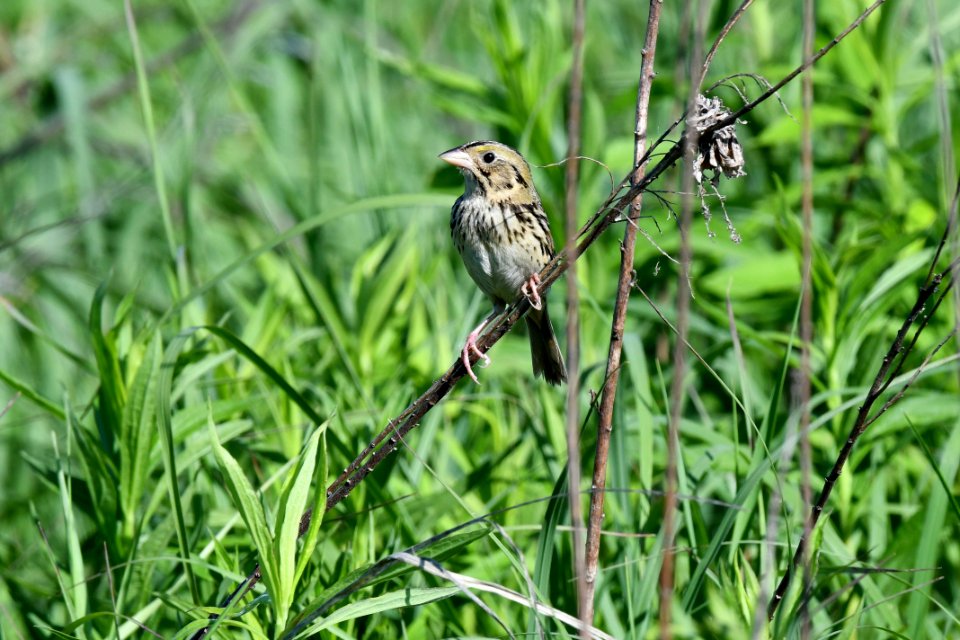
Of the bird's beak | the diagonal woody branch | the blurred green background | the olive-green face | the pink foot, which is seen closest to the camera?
the diagonal woody branch

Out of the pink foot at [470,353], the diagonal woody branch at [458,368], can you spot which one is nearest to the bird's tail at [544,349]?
the pink foot at [470,353]

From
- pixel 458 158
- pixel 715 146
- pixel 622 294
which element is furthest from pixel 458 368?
pixel 458 158

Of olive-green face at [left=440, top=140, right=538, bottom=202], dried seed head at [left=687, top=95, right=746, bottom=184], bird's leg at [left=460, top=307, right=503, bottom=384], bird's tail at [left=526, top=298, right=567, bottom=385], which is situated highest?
dried seed head at [left=687, top=95, right=746, bottom=184]

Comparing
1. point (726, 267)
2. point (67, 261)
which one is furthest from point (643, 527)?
point (67, 261)

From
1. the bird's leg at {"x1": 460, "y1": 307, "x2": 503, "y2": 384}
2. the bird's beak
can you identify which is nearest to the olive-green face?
the bird's beak

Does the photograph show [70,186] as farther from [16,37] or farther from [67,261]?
[16,37]

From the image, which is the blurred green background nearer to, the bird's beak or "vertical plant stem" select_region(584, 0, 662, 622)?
"vertical plant stem" select_region(584, 0, 662, 622)

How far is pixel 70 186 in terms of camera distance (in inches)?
226

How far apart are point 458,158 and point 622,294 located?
144 centimetres

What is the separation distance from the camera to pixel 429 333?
4035 millimetres

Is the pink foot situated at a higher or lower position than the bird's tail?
higher

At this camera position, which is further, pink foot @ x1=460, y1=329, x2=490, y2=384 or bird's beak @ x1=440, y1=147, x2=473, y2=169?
bird's beak @ x1=440, y1=147, x2=473, y2=169

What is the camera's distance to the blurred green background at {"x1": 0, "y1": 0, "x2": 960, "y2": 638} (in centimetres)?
256

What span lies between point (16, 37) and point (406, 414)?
501cm
